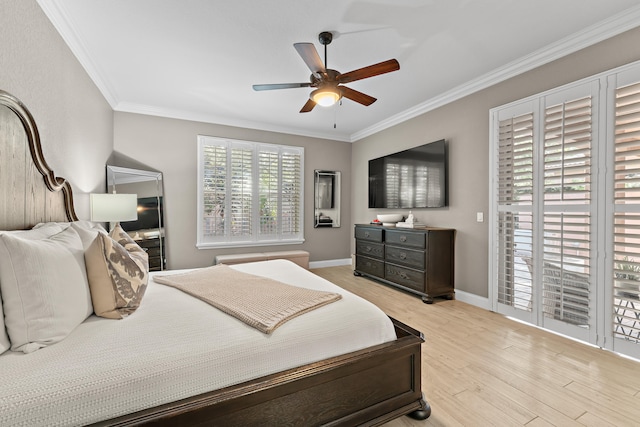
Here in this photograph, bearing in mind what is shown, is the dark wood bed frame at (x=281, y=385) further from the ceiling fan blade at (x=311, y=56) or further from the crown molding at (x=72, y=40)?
the ceiling fan blade at (x=311, y=56)

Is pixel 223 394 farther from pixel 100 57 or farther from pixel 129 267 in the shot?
pixel 100 57

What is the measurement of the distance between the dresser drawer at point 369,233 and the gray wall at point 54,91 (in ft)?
11.8

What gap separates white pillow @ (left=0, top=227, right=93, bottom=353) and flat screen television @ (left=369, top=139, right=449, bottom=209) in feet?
12.3

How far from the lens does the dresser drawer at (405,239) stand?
3.57 m

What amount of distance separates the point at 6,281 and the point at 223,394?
93 cm

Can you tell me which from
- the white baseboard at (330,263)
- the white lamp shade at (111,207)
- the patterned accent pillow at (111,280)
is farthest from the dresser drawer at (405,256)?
the white lamp shade at (111,207)

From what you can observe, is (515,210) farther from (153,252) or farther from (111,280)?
(153,252)

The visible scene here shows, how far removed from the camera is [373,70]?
2.23 meters

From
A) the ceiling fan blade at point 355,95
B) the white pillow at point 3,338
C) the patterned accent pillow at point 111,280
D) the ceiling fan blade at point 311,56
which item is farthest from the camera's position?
the ceiling fan blade at point 355,95

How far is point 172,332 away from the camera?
1256 millimetres

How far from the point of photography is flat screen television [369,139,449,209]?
12.4 ft

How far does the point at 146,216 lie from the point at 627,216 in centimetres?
515

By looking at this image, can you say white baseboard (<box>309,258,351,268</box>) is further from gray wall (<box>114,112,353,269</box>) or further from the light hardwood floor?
the light hardwood floor

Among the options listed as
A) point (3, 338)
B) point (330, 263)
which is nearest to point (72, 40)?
point (3, 338)
